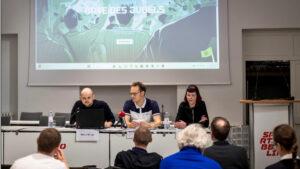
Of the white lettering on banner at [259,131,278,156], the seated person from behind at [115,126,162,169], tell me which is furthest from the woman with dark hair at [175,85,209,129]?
the seated person from behind at [115,126,162,169]

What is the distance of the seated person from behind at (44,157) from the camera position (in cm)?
263

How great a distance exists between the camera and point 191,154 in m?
2.66

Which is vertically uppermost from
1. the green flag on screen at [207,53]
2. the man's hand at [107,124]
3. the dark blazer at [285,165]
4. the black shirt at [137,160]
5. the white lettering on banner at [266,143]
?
the green flag on screen at [207,53]

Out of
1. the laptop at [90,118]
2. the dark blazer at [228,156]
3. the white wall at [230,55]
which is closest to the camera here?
the dark blazer at [228,156]

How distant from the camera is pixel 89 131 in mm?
4945

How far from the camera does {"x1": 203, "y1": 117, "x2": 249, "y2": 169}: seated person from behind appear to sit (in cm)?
295

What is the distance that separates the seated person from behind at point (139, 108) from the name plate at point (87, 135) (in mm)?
470

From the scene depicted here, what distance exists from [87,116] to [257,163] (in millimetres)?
2367

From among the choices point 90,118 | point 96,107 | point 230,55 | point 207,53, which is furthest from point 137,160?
point 230,55

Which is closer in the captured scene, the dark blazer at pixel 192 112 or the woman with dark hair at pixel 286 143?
the woman with dark hair at pixel 286 143

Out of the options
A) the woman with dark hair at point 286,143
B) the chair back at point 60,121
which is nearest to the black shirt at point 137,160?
the woman with dark hair at point 286,143

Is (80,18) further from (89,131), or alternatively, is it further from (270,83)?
(270,83)

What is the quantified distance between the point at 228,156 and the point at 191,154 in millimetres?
426

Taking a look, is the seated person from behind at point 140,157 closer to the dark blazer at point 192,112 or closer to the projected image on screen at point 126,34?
the dark blazer at point 192,112
